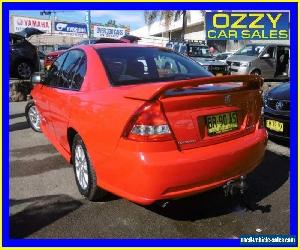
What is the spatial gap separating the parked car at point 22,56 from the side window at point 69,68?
8828 millimetres

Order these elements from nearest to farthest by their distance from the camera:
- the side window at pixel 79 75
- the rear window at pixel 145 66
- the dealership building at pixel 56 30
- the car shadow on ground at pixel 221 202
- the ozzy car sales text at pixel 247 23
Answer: the car shadow on ground at pixel 221 202, the rear window at pixel 145 66, the side window at pixel 79 75, the ozzy car sales text at pixel 247 23, the dealership building at pixel 56 30

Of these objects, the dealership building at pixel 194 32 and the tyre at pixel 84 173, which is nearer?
the tyre at pixel 84 173

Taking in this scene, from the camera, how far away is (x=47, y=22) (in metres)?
41.0

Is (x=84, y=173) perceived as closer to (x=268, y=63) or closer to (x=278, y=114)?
(x=278, y=114)

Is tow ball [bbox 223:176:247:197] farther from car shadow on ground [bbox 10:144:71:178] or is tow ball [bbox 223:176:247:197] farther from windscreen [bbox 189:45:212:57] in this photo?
windscreen [bbox 189:45:212:57]

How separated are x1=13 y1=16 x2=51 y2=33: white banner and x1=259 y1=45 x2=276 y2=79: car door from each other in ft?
98.6

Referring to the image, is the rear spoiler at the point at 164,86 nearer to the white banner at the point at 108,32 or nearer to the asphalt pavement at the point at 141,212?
the asphalt pavement at the point at 141,212

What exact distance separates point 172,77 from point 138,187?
57.8 inches

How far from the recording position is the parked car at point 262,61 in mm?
14695

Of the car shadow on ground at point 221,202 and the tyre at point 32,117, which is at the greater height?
the tyre at point 32,117

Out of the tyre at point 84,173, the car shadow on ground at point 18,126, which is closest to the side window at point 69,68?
the tyre at point 84,173

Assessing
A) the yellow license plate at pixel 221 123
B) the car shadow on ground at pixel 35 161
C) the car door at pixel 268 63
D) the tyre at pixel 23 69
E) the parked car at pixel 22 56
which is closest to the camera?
the yellow license plate at pixel 221 123

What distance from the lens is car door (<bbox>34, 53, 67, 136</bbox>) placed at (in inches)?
192

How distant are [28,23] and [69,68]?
38318mm
